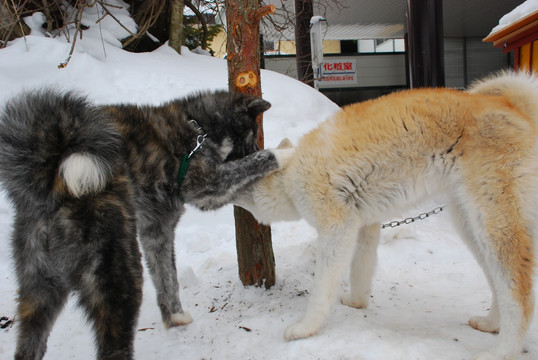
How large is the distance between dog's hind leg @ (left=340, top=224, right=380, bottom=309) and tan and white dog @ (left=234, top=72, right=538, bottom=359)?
0.54ft

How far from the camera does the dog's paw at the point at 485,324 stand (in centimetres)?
279

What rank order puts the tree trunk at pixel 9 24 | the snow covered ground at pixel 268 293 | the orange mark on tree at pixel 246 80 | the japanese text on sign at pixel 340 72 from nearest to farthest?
the snow covered ground at pixel 268 293, the orange mark on tree at pixel 246 80, the tree trunk at pixel 9 24, the japanese text on sign at pixel 340 72

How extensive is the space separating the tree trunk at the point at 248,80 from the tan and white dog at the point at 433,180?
573 millimetres

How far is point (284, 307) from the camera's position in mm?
3348

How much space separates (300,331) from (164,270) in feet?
4.04

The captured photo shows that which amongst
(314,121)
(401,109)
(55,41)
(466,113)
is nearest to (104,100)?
(55,41)

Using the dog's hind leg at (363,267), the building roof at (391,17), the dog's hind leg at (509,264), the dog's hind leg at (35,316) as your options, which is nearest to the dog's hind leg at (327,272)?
the dog's hind leg at (363,267)

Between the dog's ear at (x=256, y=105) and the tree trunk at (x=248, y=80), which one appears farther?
the tree trunk at (x=248, y=80)

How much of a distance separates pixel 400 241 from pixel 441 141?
2.27 meters

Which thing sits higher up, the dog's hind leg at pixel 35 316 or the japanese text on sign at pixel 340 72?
the japanese text on sign at pixel 340 72

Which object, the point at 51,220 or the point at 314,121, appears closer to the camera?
the point at 51,220

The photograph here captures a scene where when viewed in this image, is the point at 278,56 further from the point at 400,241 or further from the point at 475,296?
the point at 475,296

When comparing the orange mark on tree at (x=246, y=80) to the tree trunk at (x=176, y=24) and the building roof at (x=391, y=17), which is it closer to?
the tree trunk at (x=176, y=24)

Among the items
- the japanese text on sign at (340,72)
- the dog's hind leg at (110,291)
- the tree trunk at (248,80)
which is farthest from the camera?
the japanese text on sign at (340,72)
